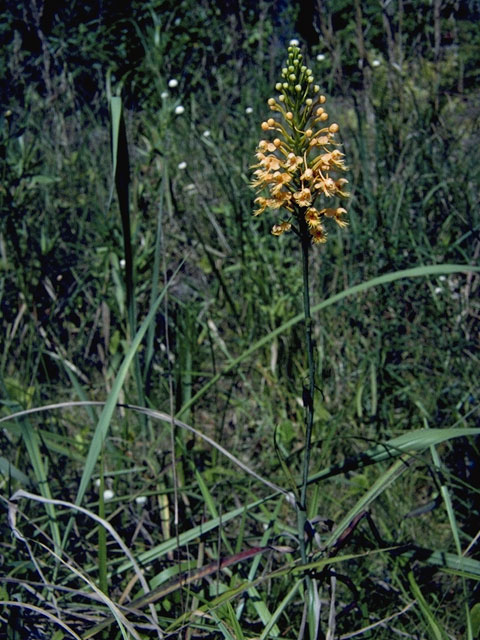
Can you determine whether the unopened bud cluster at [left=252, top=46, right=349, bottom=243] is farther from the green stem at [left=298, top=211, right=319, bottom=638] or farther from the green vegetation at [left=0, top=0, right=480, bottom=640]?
the green vegetation at [left=0, top=0, right=480, bottom=640]

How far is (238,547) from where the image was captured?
1.44 meters

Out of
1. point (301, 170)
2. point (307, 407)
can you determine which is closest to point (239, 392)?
point (307, 407)

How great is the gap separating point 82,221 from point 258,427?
129cm

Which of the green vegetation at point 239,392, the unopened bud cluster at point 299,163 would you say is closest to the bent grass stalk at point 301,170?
the unopened bud cluster at point 299,163

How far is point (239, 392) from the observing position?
7.83 feet

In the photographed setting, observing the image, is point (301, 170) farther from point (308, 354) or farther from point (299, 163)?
point (308, 354)

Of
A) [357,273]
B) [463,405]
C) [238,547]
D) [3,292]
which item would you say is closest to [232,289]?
[357,273]

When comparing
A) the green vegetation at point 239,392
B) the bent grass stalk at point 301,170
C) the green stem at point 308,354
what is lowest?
the green vegetation at point 239,392

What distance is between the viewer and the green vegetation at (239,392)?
52.6 inches

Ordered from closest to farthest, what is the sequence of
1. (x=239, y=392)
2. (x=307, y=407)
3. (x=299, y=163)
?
1. (x=299, y=163)
2. (x=307, y=407)
3. (x=239, y=392)

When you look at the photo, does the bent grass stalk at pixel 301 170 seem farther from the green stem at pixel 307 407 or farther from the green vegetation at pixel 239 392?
the green vegetation at pixel 239 392

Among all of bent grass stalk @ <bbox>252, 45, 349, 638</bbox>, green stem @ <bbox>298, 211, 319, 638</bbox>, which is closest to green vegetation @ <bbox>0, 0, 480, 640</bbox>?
green stem @ <bbox>298, 211, 319, 638</bbox>

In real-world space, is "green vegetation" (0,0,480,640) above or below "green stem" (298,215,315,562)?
below

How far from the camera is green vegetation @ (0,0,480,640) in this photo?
1.34 meters
